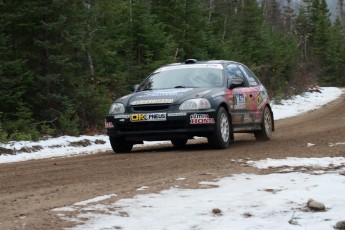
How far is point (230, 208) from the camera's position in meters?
4.82

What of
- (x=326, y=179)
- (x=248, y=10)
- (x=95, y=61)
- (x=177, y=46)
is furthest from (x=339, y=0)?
(x=326, y=179)

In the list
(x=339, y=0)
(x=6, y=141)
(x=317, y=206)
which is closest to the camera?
(x=317, y=206)

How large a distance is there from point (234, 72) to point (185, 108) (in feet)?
7.47

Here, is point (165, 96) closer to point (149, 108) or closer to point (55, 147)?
point (149, 108)

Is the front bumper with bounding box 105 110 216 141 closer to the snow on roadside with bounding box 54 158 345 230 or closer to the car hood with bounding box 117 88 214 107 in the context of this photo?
the car hood with bounding box 117 88 214 107

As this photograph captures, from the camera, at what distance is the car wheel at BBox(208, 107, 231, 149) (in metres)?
9.84

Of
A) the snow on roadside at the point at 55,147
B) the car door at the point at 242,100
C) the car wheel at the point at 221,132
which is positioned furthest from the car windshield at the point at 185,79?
the snow on roadside at the point at 55,147

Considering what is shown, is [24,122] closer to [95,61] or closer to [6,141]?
[6,141]

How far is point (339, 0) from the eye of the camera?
10294 centimetres

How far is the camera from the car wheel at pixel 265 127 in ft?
39.6

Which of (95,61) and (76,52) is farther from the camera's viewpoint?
(95,61)

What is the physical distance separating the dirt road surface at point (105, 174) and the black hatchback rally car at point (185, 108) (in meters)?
0.42

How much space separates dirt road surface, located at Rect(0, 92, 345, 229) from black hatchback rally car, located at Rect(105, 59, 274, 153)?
42 cm

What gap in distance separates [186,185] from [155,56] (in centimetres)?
1428
